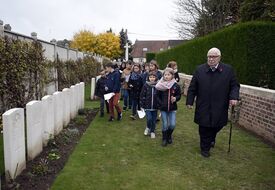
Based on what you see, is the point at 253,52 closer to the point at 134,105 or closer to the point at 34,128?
the point at 134,105

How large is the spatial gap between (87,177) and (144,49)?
255 ft

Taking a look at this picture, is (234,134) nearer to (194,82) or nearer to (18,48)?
(194,82)

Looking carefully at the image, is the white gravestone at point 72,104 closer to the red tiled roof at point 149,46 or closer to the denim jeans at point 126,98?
the denim jeans at point 126,98

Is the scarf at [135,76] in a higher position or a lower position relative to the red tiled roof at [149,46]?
lower

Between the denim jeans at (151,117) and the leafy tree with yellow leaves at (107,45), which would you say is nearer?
the denim jeans at (151,117)

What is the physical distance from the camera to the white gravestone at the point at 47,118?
6312mm

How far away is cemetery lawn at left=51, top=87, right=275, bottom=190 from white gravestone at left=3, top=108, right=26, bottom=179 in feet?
2.00

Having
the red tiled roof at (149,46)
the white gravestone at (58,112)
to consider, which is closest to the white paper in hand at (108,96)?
the white gravestone at (58,112)

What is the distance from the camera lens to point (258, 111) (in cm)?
786

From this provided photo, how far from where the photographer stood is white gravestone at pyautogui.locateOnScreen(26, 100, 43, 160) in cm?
546

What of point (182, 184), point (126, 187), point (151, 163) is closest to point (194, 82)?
point (151, 163)

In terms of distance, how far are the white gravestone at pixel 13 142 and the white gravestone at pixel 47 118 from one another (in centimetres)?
125

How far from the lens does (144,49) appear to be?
81.8m

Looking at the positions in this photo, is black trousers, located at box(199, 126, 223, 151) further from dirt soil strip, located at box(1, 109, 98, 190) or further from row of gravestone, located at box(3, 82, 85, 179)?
row of gravestone, located at box(3, 82, 85, 179)
